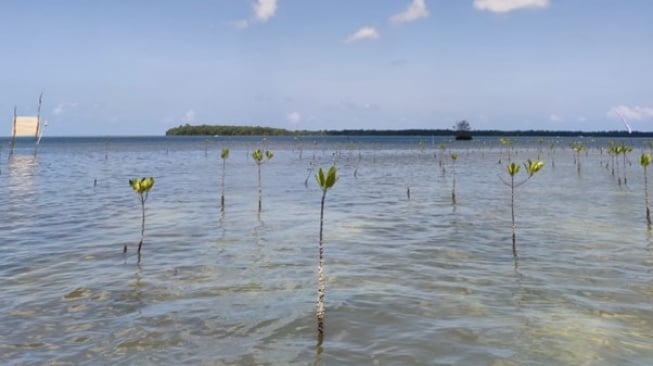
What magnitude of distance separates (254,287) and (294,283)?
1.13 m

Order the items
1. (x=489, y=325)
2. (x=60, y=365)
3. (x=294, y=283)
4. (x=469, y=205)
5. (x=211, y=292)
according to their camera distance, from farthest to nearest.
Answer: (x=469, y=205)
(x=294, y=283)
(x=211, y=292)
(x=489, y=325)
(x=60, y=365)

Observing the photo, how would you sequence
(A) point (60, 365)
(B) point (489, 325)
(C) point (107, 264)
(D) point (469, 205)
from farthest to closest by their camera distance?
(D) point (469, 205) → (C) point (107, 264) → (B) point (489, 325) → (A) point (60, 365)

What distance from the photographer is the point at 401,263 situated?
51.7 ft

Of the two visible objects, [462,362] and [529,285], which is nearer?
[462,362]

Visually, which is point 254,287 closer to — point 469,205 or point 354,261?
point 354,261

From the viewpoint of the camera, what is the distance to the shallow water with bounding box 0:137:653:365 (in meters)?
9.29

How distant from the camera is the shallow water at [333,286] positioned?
929cm

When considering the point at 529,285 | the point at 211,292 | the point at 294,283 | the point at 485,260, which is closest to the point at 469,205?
the point at 485,260

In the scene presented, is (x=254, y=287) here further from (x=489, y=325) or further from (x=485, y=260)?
(x=485, y=260)

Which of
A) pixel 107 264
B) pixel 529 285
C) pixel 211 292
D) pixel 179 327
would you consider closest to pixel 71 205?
pixel 107 264

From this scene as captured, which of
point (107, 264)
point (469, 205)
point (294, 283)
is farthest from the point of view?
point (469, 205)

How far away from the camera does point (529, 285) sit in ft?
43.2

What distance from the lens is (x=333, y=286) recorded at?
13.3 metres

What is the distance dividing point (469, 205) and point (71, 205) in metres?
23.9
